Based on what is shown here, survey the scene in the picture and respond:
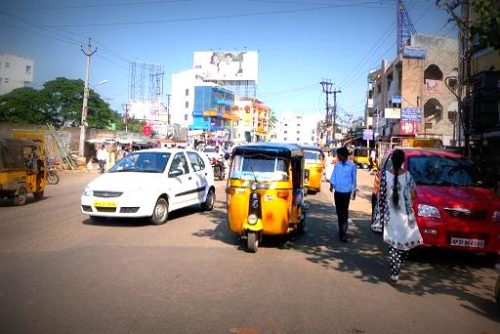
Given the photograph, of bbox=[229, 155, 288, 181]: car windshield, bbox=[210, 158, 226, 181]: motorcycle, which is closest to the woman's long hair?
bbox=[229, 155, 288, 181]: car windshield

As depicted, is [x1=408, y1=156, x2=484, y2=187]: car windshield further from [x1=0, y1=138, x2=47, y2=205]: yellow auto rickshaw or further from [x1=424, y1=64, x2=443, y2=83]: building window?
[x1=424, y1=64, x2=443, y2=83]: building window

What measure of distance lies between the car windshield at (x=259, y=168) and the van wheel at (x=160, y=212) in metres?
2.46

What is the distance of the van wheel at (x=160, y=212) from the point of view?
10.2 metres

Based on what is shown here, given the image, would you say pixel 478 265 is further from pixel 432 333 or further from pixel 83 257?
pixel 83 257

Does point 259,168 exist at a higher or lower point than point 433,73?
lower

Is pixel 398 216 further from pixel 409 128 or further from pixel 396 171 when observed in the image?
pixel 409 128

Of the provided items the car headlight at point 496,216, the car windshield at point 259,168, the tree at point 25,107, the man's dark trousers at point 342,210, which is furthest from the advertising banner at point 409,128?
the tree at point 25,107

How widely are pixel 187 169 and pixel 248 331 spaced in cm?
780

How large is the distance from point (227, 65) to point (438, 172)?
248 feet

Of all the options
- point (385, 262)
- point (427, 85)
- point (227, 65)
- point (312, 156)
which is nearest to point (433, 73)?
point (427, 85)

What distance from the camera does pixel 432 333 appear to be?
460cm

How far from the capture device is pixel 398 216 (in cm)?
636

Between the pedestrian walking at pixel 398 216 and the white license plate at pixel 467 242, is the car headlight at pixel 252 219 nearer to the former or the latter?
the pedestrian walking at pixel 398 216

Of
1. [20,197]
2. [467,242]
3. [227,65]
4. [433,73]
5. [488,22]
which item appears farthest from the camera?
[227,65]
